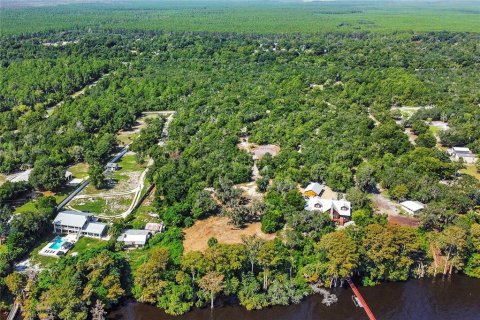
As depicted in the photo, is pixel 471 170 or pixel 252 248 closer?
pixel 252 248

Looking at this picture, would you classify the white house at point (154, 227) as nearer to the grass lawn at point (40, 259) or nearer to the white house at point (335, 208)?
the grass lawn at point (40, 259)

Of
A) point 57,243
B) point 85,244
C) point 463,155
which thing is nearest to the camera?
point 57,243

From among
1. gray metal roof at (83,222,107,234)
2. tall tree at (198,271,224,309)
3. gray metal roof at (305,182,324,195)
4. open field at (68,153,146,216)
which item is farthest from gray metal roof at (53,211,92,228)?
gray metal roof at (305,182,324,195)

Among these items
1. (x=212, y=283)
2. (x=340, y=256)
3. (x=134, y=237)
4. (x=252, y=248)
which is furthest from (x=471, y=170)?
(x=134, y=237)

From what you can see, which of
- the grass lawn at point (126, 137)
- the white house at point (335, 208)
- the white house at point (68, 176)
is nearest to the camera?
the white house at point (335, 208)

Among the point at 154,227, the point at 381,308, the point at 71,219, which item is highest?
the point at 71,219

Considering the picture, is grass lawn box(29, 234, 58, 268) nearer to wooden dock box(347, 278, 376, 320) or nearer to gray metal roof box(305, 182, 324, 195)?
wooden dock box(347, 278, 376, 320)

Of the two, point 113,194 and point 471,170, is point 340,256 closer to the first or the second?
point 113,194

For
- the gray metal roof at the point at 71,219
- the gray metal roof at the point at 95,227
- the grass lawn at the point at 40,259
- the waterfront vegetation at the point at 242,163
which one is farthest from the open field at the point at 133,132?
the grass lawn at the point at 40,259
